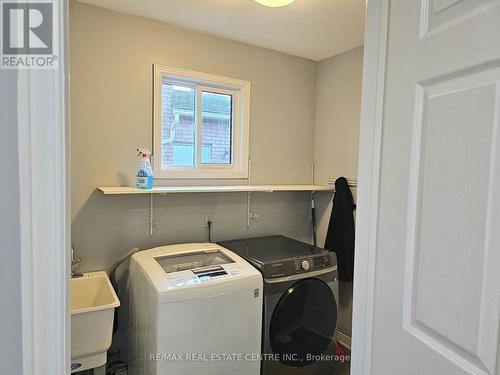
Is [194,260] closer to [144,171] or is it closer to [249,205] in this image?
[144,171]

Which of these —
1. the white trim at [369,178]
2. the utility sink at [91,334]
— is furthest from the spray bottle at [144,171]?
the white trim at [369,178]

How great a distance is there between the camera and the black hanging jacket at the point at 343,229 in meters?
2.63

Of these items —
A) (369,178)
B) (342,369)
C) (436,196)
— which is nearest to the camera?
(436,196)

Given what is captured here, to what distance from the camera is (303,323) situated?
6.87 feet

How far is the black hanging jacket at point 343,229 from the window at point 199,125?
2.67 feet

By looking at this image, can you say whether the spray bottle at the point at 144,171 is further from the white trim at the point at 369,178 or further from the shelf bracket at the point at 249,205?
the white trim at the point at 369,178

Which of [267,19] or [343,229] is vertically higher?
[267,19]

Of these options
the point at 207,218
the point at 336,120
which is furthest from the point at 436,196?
the point at 336,120

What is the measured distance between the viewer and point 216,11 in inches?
80.6

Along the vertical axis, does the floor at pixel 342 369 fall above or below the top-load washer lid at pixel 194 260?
below

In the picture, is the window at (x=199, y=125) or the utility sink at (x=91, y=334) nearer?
the utility sink at (x=91, y=334)

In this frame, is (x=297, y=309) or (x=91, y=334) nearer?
(x=91, y=334)

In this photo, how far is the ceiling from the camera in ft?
6.45
